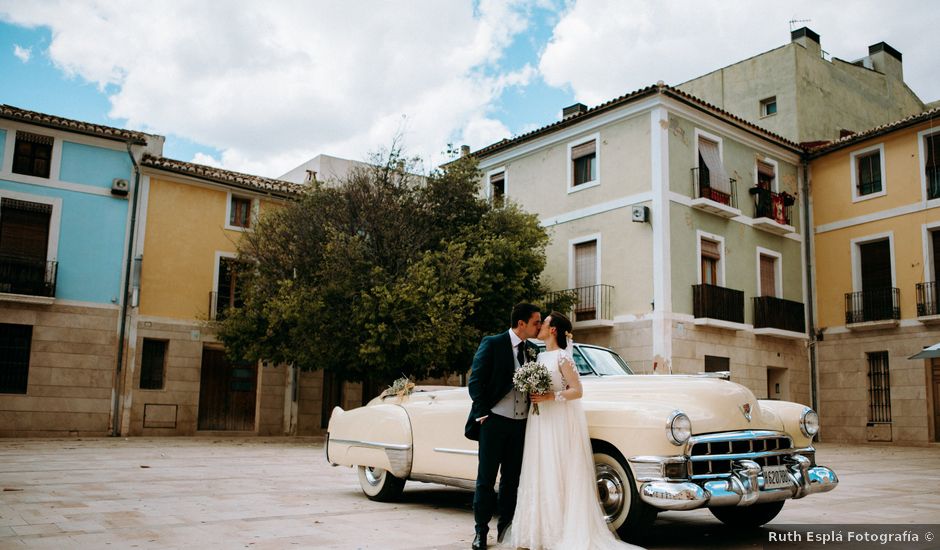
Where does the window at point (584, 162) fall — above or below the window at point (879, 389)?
above

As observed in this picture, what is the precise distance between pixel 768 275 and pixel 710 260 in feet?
9.75

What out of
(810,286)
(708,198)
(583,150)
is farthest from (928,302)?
(583,150)

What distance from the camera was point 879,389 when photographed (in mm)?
23328

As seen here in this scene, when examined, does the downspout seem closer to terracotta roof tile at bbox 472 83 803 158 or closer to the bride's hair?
terracotta roof tile at bbox 472 83 803 158

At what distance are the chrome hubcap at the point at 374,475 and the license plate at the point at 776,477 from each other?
4.23 metres

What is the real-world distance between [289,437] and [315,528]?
59.6ft

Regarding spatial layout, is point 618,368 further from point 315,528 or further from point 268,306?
point 268,306

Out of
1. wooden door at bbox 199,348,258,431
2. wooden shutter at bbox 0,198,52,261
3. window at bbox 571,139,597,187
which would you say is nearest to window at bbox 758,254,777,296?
window at bbox 571,139,597,187

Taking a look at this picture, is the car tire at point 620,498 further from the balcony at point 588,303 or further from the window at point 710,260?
the window at point 710,260

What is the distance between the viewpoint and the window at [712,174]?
2253cm

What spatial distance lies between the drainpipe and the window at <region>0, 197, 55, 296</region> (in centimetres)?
2259

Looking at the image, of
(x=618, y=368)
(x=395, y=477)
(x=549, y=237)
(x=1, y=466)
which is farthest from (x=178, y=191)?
(x=618, y=368)

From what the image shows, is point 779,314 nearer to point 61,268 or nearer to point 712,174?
point 712,174

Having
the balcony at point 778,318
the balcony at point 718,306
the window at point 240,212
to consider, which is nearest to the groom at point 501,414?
the balcony at point 718,306
